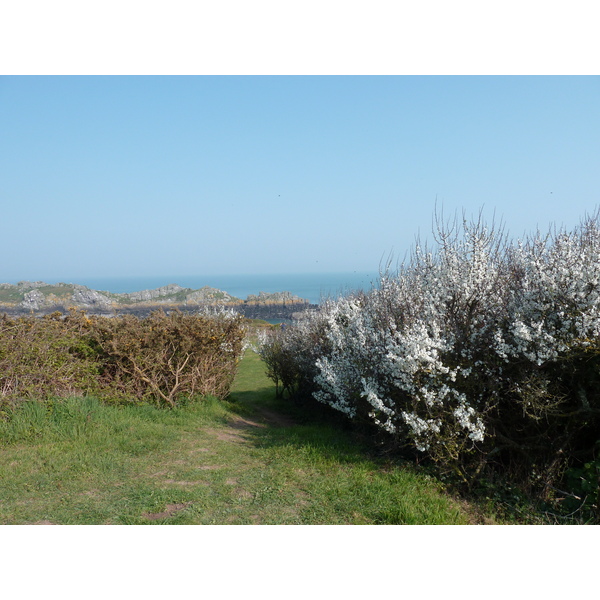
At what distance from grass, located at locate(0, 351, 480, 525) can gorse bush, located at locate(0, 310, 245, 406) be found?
0.58 meters

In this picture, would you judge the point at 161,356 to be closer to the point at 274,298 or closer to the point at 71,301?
the point at 71,301

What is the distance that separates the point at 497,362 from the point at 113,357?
750 centimetres

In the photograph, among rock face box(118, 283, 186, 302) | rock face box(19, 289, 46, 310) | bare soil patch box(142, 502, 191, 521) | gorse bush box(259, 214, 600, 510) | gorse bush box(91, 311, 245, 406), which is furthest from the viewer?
rock face box(118, 283, 186, 302)

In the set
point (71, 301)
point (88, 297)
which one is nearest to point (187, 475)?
point (71, 301)

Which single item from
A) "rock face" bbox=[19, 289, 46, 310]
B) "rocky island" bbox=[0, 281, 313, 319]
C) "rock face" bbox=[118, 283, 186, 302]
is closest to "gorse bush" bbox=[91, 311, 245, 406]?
"rocky island" bbox=[0, 281, 313, 319]

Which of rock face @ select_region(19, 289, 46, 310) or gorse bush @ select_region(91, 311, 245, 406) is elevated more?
rock face @ select_region(19, 289, 46, 310)

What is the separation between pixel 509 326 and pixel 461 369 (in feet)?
2.61

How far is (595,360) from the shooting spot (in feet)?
16.2

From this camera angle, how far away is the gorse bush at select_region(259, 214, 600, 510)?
5070 millimetres

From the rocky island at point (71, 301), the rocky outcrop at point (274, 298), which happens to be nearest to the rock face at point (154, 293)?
the rocky island at point (71, 301)

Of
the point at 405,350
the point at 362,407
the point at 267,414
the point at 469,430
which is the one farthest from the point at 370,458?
the point at 267,414

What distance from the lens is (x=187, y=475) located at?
575cm

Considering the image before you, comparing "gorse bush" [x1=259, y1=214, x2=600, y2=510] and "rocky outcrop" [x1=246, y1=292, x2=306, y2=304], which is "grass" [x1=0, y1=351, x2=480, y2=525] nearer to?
"gorse bush" [x1=259, y1=214, x2=600, y2=510]

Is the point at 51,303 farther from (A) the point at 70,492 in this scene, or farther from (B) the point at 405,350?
(B) the point at 405,350
